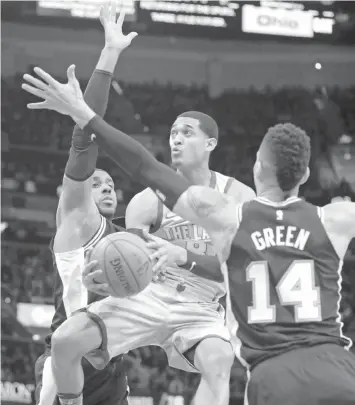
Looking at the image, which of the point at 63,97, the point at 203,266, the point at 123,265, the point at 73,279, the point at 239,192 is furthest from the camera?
the point at 239,192

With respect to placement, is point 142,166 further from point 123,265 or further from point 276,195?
point 123,265

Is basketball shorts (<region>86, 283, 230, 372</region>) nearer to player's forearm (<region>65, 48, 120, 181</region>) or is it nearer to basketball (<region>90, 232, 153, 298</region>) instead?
basketball (<region>90, 232, 153, 298</region>)

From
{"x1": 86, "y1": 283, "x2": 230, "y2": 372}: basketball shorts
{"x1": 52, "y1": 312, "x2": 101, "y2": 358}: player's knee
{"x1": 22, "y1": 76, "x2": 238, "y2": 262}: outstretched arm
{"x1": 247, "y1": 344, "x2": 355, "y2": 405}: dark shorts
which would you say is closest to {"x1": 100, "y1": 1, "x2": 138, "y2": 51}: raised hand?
{"x1": 22, "y1": 76, "x2": 238, "y2": 262}: outstretched arm

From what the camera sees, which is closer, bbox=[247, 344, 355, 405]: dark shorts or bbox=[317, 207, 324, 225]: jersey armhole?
bbox=[247, 344, 355, 405]: dark shorts

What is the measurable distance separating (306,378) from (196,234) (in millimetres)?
2307

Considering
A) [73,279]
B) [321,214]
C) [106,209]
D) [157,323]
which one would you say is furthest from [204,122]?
[321,214]

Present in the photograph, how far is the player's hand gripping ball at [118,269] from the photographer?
13.9 feet

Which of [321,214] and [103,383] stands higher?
[321,214]

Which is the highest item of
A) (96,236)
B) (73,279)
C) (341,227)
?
(341,227)

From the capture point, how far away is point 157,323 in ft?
16.1

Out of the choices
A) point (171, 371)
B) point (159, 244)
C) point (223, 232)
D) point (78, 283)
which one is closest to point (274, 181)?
point (223, 232)

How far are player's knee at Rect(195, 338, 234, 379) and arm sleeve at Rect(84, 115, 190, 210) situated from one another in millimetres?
1427

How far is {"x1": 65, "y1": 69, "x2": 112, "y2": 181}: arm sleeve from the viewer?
476cm

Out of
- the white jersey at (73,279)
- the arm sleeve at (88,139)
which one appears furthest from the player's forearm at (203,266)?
the white jersey at (73,279)
